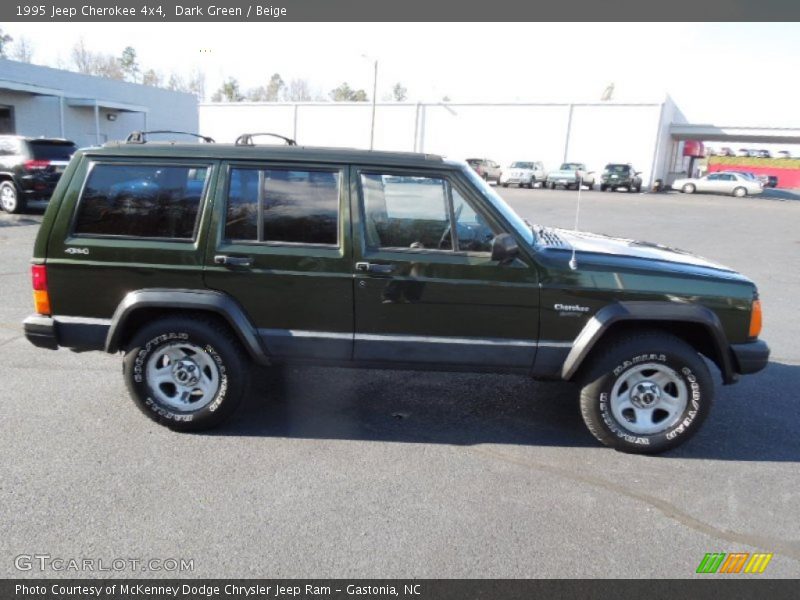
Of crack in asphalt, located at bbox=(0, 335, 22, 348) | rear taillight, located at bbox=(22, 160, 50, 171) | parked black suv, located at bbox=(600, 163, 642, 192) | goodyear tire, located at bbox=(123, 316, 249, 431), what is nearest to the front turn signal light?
goodyear tire, located at bbox=(123, 316, 249, 431)

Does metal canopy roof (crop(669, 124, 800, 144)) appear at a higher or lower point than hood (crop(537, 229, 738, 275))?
higher

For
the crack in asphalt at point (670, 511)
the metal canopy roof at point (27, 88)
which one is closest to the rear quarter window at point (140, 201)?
the crack in asphalt at point (670, 511)

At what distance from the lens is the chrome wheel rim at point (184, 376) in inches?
152

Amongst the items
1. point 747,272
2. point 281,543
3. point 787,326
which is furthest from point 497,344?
point 747,272

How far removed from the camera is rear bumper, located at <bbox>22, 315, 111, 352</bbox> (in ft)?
12.6

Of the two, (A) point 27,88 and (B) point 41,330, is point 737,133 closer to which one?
(A) point 27,88

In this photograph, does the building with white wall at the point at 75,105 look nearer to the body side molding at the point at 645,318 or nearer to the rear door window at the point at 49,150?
the rear door window at the point at 49,150

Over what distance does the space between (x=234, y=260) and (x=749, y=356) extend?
3426 millimetres

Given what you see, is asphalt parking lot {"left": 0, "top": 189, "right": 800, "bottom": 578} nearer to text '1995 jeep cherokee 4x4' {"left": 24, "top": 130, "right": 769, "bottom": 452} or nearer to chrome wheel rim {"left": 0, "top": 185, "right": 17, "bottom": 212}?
text '1995 jeep cherokee 4x4' {"left": 24, "top": 130, "right": 769, "bottom": 452}

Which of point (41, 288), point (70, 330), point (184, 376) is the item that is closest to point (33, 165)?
point (41, 288)

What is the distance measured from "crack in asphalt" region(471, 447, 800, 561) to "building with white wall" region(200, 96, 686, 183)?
1693 inches

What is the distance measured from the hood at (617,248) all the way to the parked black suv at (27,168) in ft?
43.2

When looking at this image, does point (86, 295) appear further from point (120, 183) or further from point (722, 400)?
point (722, 400)
